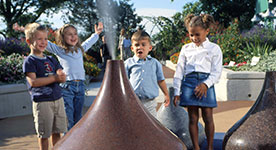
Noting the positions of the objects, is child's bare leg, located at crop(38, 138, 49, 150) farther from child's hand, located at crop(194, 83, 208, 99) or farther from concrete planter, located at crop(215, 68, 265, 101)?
concrete planter, located at crop(215, 68, 265, 101)

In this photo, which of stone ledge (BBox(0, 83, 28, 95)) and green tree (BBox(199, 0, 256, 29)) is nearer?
stone ledge (BBox(0, 83, 28, 95))

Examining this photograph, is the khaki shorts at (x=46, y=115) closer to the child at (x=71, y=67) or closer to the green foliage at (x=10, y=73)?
the child at (x=71, y=67)

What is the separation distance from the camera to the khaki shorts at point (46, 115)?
255 cm

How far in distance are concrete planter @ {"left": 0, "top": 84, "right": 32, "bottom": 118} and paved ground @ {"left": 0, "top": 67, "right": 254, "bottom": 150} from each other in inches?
12.2

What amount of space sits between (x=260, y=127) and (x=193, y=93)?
113 centimetres

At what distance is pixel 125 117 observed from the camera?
99 centimetres

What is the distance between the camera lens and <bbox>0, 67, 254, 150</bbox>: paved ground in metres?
3.75

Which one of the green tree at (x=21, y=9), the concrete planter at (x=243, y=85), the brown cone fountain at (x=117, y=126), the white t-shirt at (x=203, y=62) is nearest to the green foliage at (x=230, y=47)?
the concrete planter at (x=243, y=85)

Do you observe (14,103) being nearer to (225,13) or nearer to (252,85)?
(252,85)

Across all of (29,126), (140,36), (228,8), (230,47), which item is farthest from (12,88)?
(228,8)

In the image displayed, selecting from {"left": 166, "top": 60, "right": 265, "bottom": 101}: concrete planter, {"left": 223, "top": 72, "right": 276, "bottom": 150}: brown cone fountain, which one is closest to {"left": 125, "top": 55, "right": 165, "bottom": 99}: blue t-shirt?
{"left": 223, "top": 72, "right": 276, "bottom": 150}: brown cone fountain

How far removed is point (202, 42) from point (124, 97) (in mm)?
1917

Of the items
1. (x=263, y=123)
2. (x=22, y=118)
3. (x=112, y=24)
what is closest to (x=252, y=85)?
(x=22, y=118)

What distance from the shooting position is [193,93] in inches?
105
